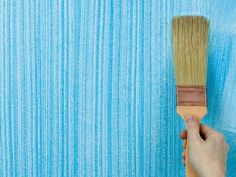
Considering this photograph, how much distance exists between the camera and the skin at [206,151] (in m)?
1.07

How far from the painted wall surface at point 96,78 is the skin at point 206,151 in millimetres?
117

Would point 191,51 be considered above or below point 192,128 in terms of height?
above

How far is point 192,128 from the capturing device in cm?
111

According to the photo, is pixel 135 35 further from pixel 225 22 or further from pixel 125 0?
pixel 225 22

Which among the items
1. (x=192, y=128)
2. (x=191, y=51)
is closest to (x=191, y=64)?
(x=191, y=51)

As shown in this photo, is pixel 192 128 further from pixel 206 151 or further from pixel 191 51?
pixel 191 51

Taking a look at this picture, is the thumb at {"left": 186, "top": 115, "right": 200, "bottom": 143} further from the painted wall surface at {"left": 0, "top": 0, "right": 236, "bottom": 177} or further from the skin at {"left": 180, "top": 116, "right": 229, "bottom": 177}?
the painted wall surface at {"left": 0, "top": 0, "right": 236, "bottom": 177}

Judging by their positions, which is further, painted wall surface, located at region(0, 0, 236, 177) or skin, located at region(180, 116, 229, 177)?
painted wall surface, located at region(0, 0, 236, 177)

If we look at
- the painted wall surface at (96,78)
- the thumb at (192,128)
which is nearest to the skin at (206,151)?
the thumb at (192,128)

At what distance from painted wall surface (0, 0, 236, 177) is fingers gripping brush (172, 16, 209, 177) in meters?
0.06

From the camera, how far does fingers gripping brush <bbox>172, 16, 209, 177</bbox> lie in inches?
45.2

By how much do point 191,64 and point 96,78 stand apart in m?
0.23

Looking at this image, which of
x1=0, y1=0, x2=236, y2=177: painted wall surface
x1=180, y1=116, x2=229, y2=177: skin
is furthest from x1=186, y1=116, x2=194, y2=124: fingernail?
x1=0, y1=0, x2=236, y2=177: painted wall surface

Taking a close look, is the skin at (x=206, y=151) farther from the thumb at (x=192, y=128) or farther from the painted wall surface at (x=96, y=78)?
the painted wall surface at (x=96, y=78)
